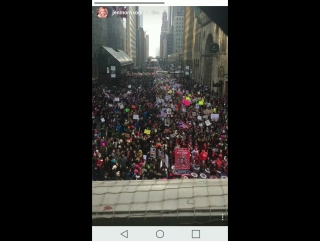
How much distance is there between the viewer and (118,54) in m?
5.71

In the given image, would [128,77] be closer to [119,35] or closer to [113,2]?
[119,35]

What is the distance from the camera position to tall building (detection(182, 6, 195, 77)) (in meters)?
5.72

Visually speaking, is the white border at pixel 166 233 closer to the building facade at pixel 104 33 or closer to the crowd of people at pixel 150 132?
the crowd of people at pixel 150 132

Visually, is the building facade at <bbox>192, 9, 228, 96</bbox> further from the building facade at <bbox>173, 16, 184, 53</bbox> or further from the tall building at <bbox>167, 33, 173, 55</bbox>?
the tall building at <bbox>167, 33, 173, 55</bbox>

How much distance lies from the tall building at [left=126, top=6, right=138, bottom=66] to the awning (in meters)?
0.07

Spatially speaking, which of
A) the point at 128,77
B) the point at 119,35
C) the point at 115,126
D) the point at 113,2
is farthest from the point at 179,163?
Result: the point at 113,2

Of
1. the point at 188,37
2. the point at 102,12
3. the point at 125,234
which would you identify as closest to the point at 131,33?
the point at 102,12

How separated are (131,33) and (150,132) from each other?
151 centimetres

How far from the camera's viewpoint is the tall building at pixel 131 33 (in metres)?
5.62

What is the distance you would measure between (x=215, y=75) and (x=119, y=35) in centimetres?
163

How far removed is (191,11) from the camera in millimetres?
5695

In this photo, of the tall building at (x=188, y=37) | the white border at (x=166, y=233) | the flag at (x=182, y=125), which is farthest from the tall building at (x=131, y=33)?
the white border at (x=166, y=233)

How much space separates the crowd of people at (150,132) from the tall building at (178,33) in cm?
55

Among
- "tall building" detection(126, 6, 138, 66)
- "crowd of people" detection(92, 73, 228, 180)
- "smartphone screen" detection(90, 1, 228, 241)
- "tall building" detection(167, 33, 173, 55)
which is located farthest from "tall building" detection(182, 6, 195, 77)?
"tall building" detection(126, 6, 138, 66)
